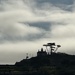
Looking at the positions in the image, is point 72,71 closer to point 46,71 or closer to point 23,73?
point 46,71

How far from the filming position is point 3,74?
199 m

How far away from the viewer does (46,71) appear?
649ft

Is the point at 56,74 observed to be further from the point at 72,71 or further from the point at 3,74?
the point at 3,74

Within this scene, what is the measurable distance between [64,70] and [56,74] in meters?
6.71

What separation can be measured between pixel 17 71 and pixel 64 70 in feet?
104

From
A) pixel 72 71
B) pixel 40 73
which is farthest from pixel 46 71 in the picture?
pixel 72 71

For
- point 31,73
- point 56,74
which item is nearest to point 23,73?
point 31,73

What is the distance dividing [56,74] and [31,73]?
1666cm

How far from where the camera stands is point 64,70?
19950 cm

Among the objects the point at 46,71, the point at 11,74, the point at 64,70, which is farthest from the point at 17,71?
the point at 64,70

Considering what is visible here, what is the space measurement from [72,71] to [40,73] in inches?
848

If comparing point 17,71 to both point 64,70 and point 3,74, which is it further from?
point 64,70

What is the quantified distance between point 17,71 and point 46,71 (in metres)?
19.5

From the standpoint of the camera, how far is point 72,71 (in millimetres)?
198125
